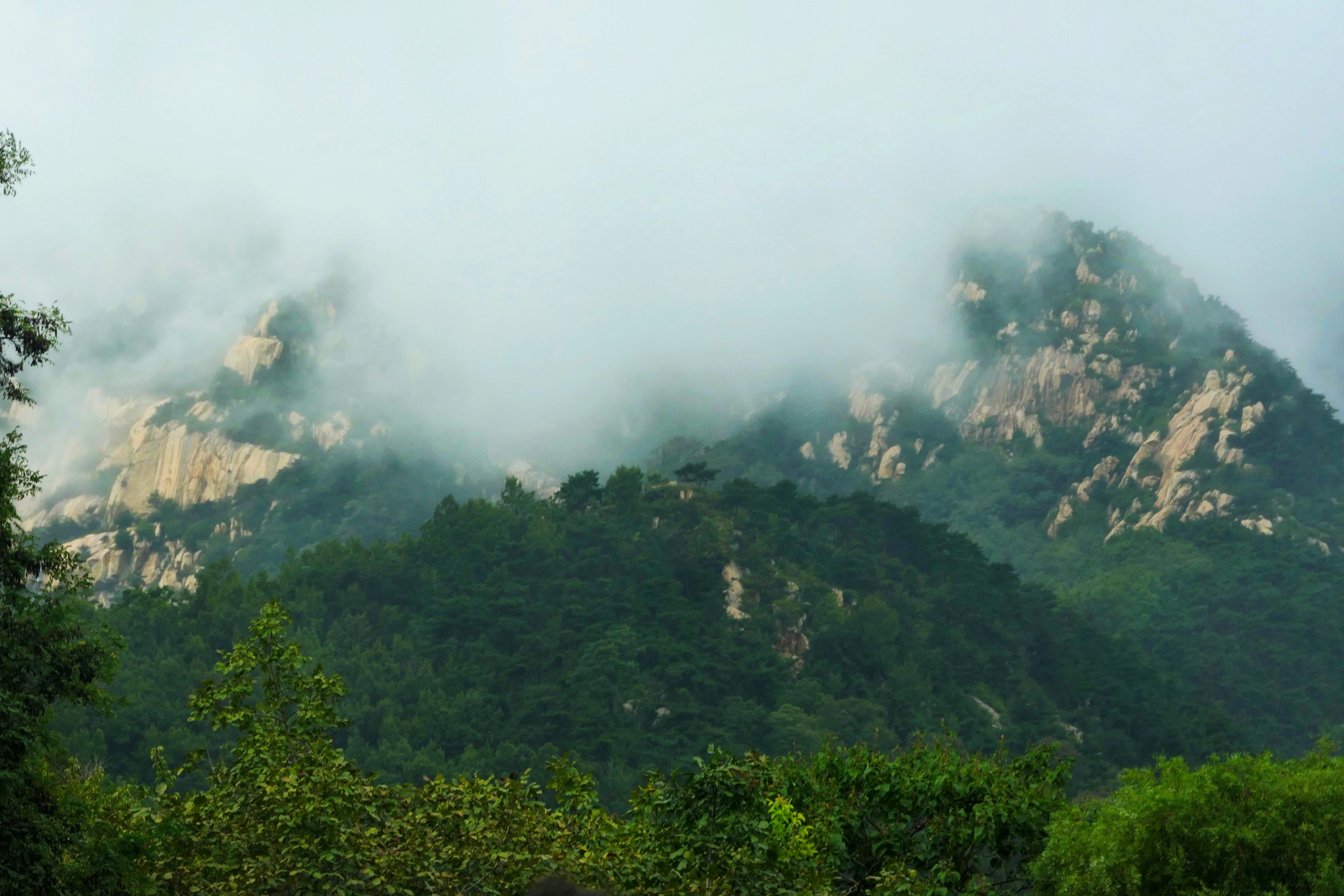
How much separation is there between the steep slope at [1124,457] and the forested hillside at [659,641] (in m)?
13.5

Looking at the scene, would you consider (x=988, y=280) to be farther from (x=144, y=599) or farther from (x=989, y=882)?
(x=989, y=882)

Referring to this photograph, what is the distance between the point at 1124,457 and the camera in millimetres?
138375

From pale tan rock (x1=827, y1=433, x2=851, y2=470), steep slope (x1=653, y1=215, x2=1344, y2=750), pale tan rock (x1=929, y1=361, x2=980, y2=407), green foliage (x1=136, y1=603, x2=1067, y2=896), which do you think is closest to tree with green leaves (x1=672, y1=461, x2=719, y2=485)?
steep slope (x1=653, y1=215, x2=1344, y2=750)

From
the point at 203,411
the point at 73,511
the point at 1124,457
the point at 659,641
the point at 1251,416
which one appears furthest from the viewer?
the point at 203,411

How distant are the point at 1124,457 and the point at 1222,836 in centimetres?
12737

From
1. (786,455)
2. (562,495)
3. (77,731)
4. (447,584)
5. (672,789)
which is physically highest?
(786,455)

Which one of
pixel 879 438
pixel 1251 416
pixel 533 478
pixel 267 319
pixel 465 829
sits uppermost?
pixel 267 319

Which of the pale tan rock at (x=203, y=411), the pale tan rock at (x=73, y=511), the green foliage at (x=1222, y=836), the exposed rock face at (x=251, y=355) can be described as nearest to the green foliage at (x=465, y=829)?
the green foliage at (x=1222, y=836)

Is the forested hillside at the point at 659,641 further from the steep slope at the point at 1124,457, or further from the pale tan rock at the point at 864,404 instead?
the pale tan rock at the point at 864,404

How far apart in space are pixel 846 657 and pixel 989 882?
214 feet

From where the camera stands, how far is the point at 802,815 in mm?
19750

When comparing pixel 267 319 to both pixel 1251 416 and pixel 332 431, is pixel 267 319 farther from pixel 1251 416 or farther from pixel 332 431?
pixel 1251 416

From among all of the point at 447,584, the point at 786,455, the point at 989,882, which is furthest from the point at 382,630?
the point at 786,455

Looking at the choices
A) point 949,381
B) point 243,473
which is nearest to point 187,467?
Result: point 243,473
